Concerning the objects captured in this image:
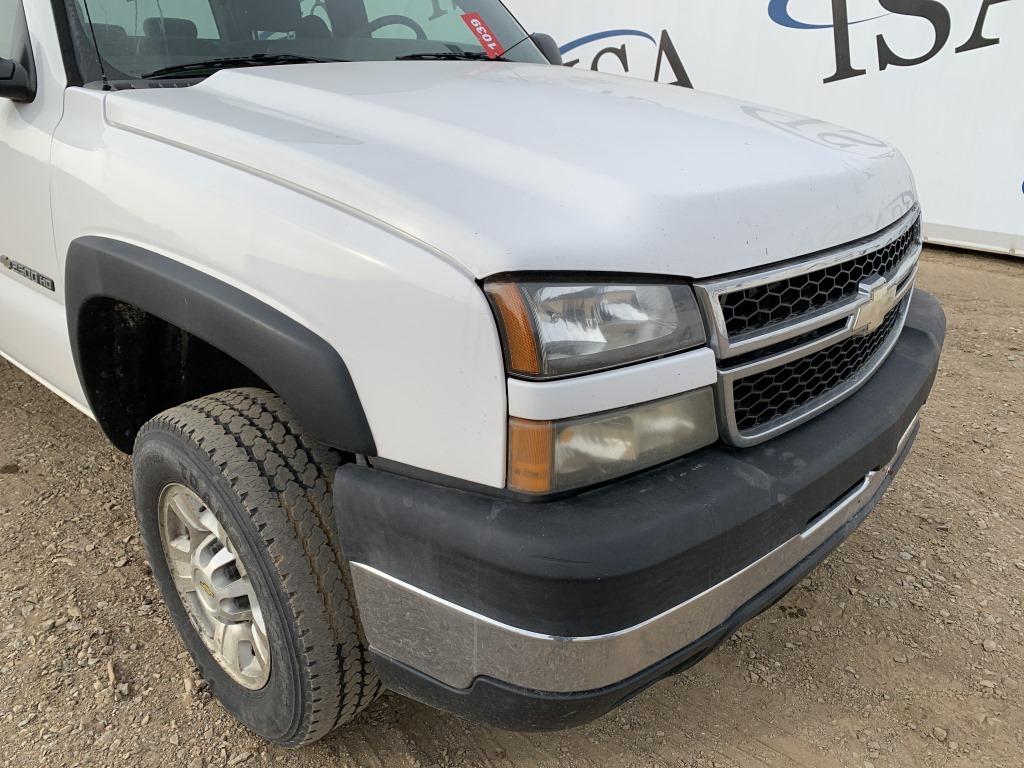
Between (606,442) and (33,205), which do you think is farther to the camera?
(33,205)

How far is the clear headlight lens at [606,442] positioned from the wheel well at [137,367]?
3.10 ft

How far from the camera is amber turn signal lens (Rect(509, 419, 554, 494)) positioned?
3.94 feet

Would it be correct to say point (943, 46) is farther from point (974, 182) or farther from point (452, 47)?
point (452, 47)

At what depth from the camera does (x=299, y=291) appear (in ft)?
4.45

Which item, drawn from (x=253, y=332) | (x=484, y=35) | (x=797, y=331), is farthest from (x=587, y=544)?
(x=484, y=35)

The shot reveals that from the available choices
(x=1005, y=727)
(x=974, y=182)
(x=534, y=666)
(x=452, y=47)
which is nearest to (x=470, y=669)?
(x=534, y=666)

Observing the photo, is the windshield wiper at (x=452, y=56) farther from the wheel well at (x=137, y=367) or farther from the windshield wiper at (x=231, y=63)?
the wheel well at (x=137, y=367)

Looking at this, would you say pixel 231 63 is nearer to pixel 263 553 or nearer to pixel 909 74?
pixel 263 553

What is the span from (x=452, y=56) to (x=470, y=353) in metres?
1.71

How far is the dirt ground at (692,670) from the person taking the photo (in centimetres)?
184

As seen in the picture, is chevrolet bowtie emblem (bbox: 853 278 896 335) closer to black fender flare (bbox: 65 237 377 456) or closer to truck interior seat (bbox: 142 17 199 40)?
black fender flare (bbox: 65 237 377 456)

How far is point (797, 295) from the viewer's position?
147 cm

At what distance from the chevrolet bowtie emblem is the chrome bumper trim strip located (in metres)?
0.48

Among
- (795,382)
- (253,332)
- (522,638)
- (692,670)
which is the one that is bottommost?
(692,670)
